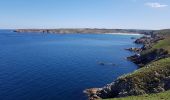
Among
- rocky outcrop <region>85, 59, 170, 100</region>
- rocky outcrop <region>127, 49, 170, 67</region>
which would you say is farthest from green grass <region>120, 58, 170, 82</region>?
rocky outcrop <region>127, 49, 170, 67</region>

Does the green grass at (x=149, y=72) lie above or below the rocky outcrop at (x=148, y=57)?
above

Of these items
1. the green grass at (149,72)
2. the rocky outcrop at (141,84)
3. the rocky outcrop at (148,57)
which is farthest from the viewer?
the rocky outcrop at (148,57)

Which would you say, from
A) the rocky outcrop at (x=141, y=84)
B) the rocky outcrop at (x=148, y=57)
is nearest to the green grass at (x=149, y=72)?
the rocky outcrop at (x=141, y=84)

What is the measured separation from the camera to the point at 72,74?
327 feet

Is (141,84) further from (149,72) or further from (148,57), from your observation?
(148,57)

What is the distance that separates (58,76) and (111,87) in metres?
30.3

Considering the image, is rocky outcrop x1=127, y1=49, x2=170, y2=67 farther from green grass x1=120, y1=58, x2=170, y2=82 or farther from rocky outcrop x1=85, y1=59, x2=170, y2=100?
rocky outcrop x1=85, y1=59, x2=170, y2=100

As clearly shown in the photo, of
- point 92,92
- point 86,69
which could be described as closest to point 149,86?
point 92,92

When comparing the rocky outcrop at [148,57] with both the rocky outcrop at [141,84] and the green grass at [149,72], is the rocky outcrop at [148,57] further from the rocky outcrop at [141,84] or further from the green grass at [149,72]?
the rocky outcrop at [141,84]

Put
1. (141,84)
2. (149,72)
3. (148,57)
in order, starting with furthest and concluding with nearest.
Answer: (148,57)
(149,72)
(141,84)

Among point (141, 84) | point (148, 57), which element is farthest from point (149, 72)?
point (148, 57)

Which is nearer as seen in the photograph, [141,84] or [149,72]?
[141,84]

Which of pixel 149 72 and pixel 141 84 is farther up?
pixel 149 72

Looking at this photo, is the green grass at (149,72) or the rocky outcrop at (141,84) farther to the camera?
the green grass at (149,72)
